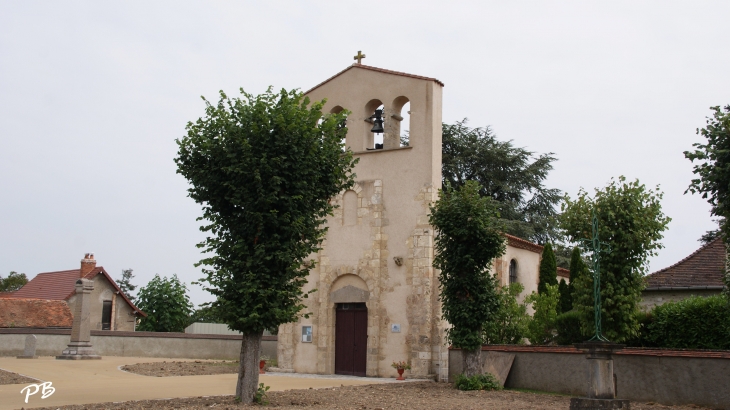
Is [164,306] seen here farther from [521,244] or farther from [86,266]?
[521,244]

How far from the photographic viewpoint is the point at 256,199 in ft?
43.0

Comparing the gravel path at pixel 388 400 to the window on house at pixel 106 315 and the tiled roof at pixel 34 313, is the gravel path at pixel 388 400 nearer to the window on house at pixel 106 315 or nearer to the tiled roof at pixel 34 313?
the tiled roof at pixel 34 313

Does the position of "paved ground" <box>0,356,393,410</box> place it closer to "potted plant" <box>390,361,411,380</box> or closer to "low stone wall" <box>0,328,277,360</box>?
"potted plant" <box>390,361,411,380</box>

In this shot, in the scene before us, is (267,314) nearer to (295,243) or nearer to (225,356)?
(295,243)

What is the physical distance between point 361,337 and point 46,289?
26.1m

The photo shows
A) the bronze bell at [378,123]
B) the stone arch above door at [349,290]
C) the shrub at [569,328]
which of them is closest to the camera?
the shrub at [569,328]

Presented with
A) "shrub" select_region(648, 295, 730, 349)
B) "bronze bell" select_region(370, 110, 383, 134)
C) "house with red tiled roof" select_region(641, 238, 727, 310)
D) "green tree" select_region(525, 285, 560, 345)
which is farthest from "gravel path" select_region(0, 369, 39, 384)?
"house with red tiled roof" select_region(641, 238, 727, 310)

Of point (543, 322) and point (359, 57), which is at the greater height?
point (359, 57)

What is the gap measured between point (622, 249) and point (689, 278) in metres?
7.41

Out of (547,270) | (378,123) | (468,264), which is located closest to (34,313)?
(378,123)

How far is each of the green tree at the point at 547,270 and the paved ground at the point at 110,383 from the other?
337 inches

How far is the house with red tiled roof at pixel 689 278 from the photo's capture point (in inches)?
934

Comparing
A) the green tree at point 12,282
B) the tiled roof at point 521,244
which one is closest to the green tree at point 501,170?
the tiled roof at point 521,244

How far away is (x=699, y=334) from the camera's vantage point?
1739 cm
